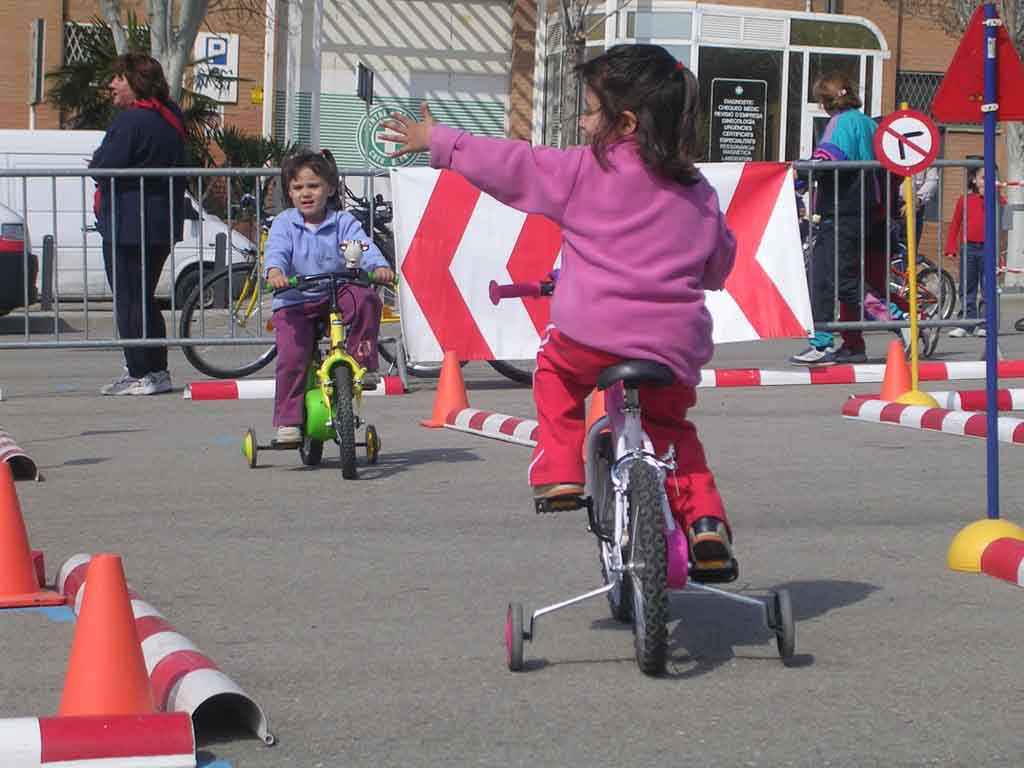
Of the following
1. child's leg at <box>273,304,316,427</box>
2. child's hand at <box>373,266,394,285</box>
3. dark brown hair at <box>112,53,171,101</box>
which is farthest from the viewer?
dark brown hair at <box>112,53,171,101</box>

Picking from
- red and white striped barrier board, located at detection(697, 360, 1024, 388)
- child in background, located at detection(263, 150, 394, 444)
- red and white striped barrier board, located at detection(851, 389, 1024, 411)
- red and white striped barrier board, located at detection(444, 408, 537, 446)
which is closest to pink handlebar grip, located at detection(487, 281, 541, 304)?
child in background, located at detection(263, 150, 394, 444)

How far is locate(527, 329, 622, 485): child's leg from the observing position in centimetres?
517

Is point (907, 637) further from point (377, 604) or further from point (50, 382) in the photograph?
point (50, 382)

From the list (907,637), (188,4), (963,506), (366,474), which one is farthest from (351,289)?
(188,4)

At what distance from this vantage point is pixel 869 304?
1375cm

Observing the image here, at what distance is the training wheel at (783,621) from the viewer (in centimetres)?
494

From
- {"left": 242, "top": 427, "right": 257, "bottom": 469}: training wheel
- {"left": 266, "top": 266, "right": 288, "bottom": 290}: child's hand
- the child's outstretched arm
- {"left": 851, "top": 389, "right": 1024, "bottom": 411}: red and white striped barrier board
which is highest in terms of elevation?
the child's outstretched arm

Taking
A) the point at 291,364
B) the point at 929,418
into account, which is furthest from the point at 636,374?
the point at 929,418

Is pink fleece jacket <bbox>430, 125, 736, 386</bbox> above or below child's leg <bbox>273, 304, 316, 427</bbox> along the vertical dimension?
above

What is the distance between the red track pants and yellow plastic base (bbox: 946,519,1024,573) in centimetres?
151

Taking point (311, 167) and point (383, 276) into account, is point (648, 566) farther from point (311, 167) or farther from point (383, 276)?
point (311, 167)

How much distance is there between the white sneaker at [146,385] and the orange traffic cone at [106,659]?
8.15m

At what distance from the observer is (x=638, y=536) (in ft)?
15.5

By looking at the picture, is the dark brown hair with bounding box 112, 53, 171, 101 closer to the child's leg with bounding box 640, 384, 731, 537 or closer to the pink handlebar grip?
the pink handlebar grip
